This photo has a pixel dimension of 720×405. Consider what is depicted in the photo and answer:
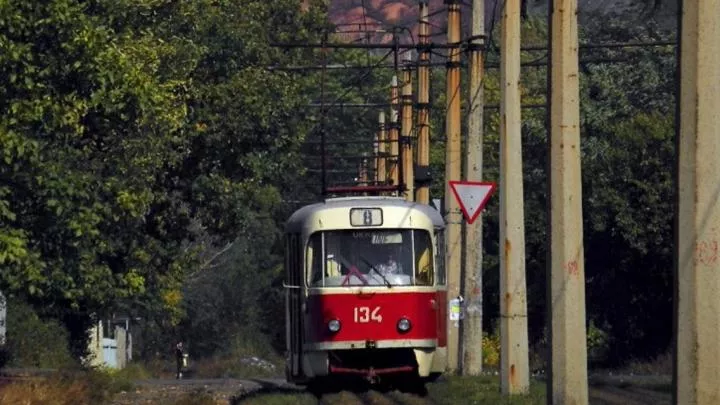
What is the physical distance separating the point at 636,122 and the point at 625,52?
49.2 feet

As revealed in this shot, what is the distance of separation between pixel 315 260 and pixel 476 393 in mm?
3914

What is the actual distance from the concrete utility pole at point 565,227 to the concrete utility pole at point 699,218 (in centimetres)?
716

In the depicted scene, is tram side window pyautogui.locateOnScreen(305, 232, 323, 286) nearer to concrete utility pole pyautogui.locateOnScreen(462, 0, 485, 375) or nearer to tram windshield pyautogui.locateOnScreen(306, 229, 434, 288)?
tram windshield pyautogui.locateOnScreen(306, 229, 434, 288)

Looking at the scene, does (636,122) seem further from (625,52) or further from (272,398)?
(272,398)

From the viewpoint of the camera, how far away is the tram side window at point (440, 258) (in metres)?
26.6

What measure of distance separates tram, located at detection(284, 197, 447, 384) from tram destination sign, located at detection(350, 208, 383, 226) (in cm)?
2

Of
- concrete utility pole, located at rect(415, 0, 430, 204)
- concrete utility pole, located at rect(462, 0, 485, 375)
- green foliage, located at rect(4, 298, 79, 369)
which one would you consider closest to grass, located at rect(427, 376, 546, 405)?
concrete utility pole, located at rect(462, 0, 485, 375)

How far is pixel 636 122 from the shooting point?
161 ft

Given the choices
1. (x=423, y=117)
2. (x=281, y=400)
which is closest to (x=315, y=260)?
(x=281, y=400)

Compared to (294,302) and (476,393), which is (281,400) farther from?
(476,393)

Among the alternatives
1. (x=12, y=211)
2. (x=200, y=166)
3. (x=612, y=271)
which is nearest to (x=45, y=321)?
(x=200, y=166)

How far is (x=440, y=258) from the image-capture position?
87.7 feet

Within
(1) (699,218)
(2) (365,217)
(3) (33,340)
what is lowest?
(3) (33,340)

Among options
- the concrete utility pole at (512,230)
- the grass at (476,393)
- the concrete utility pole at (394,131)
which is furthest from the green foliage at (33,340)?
the concrete utility pole at (512,230)
